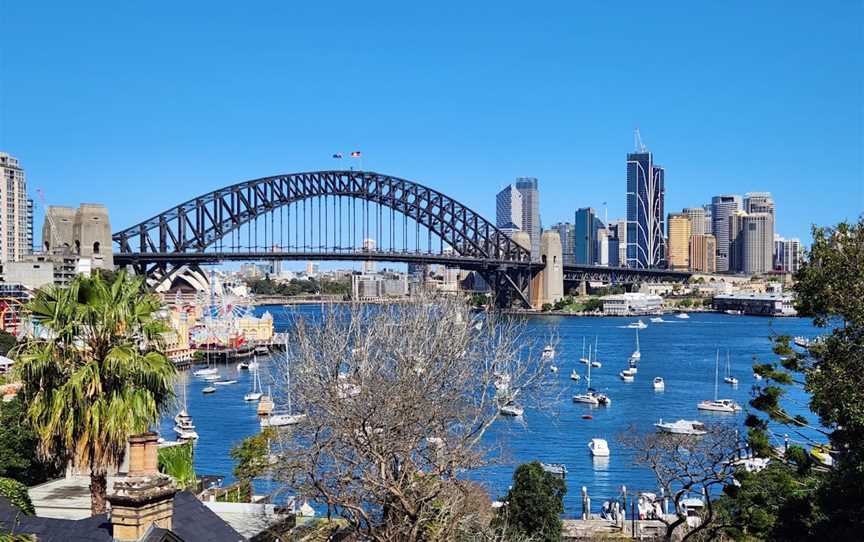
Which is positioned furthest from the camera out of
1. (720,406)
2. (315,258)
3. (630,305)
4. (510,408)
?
(630,305)

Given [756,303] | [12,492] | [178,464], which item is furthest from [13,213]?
[12,492]

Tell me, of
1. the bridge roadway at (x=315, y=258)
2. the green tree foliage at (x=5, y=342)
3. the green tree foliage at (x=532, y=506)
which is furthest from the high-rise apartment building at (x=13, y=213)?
the green tree foliage at (x=532, y=506)

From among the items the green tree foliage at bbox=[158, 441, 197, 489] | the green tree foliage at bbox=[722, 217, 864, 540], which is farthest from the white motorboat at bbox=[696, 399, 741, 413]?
the green tree foliage at bbox=[722, 217, 864, 540]

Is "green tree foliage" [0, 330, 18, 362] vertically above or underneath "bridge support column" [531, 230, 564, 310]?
underneath

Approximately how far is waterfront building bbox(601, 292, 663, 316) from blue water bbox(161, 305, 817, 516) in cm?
3952

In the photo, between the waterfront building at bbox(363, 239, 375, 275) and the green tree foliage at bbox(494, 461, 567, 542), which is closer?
the green tree foliage at bbox(494, 461, 567, 542)

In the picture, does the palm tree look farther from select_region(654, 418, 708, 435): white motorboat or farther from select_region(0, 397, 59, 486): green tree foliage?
select_region(654, 418, 708, 435): white motorboat

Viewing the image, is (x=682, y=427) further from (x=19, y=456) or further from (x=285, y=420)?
(x=19, y=456)

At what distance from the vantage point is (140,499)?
784cm

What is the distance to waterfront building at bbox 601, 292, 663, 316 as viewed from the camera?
435 feet

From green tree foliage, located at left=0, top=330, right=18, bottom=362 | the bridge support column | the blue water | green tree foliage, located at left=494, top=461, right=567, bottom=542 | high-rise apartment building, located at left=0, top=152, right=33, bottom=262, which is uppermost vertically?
high-rise apartment building, located at left=0, top=152, right=33, bottom=262

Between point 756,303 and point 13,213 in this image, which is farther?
point 13,213

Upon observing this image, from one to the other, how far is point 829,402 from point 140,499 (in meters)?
7.60

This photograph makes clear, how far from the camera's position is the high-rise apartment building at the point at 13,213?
137375 mm
